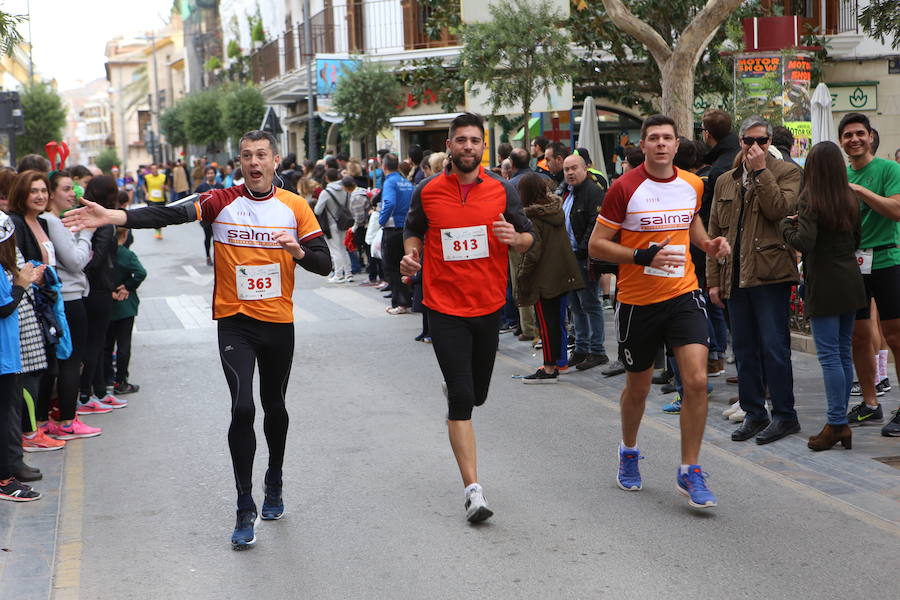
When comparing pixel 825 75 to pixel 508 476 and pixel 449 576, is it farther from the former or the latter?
pixel 449 576

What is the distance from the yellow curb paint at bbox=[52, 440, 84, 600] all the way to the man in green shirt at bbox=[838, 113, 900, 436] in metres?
4.93

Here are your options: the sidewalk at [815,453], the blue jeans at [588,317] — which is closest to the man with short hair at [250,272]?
the sidewalk at [815,453]

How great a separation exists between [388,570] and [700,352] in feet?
6.65

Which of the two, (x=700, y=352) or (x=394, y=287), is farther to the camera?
(x=394, y=287)

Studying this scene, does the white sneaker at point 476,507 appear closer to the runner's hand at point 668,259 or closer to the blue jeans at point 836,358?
the runner's hand at point 668,259

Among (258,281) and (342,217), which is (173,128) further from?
(258,281)

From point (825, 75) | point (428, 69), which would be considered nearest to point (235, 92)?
point (428, 69)

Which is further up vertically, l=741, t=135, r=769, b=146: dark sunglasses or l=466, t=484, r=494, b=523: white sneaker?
l=741, t=135, r=769, b=146: dark sunglasses

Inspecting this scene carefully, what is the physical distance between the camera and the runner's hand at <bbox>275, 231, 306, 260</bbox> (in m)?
5.36

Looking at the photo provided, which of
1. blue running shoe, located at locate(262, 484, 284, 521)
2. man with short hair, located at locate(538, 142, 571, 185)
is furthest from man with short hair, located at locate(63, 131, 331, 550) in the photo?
man with short hair, located at locate(538, 142, 571, 185)

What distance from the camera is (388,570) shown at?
5.03 metres

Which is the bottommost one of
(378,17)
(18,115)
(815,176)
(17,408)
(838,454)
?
(838,454)

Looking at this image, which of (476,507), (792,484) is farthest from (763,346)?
(476,507)

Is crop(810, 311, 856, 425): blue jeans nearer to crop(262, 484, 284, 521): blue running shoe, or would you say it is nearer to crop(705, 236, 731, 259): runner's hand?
crop(705, 236, 731, 259): runner's hand
